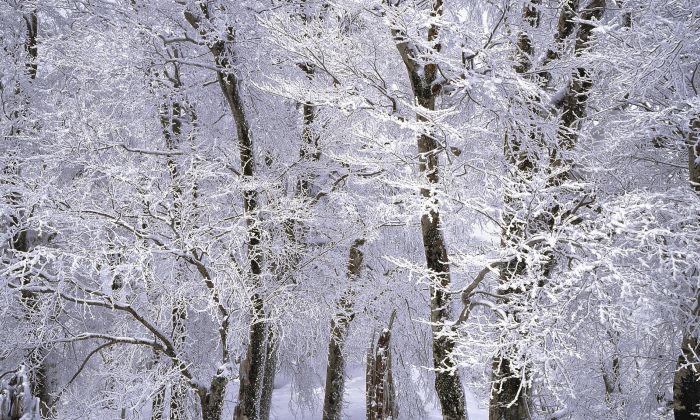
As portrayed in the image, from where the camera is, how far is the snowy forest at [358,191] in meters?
5.59

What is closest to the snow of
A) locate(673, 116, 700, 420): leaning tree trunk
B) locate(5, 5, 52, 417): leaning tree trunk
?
locate(5, 5, 52, 417): leaning tree trunk

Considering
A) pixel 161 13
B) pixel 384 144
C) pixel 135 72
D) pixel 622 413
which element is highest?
pixel 161 13

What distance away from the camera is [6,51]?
10086mm

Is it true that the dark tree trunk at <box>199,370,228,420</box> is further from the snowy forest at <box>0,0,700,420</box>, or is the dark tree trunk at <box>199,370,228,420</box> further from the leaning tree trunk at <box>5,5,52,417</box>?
the leaning tree trunk at <box>5,5,52,417</box>

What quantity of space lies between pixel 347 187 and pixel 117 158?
3794 millimetres

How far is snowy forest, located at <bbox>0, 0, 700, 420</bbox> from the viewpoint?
18.3 ft

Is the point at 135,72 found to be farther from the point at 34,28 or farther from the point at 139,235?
the point at 34,28

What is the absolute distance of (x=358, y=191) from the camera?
35.3 feet

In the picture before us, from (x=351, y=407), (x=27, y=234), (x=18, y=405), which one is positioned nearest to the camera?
(x=18, y=405)

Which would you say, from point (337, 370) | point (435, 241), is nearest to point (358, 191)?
point (337, 370)

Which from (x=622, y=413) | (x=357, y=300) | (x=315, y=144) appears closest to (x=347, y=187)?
(x=315, y=144)

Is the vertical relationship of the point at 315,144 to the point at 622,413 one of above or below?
above

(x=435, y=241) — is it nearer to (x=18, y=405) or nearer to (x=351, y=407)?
(x=18, y=405)

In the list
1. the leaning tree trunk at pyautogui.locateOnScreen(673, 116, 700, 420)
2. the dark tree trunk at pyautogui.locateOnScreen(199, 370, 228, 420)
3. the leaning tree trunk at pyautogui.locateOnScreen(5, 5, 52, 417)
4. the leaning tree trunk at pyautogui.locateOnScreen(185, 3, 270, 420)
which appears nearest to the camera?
the leaning tree trunk at pyautogui.locateOnScreen(673, 116, 700, 420)
